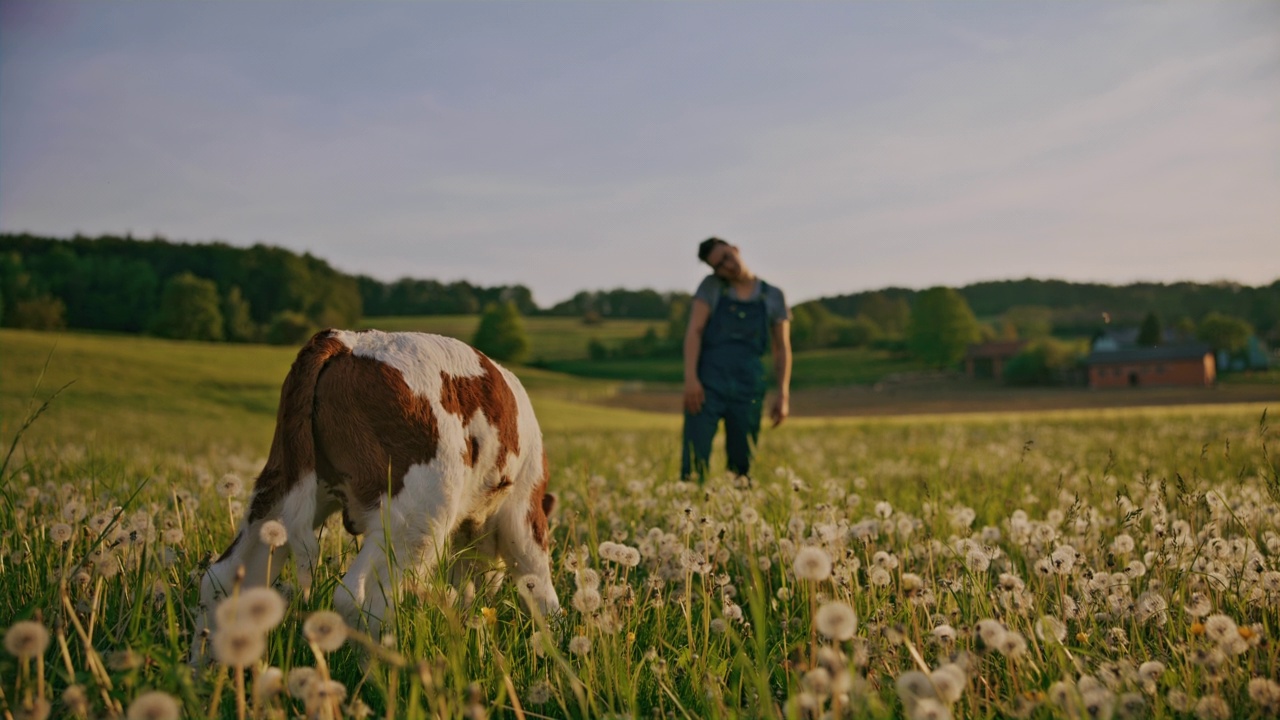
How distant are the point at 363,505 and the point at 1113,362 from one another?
79081 millimetres

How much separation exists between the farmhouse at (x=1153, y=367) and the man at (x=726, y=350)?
70593mm

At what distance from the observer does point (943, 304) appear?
9056cm

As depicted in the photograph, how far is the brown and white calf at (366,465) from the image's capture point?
2.75m

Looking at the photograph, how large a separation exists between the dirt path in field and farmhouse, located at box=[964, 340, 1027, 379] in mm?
3540

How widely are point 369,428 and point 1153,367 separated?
79.0 m

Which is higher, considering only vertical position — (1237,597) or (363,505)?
(363,505)

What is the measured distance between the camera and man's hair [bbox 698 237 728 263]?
303 inches

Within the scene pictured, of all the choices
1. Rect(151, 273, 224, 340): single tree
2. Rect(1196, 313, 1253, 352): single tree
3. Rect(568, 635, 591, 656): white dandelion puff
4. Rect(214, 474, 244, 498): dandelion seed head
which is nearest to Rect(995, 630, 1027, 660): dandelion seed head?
Rect(568, 635, 591, 656): white dandelion puff

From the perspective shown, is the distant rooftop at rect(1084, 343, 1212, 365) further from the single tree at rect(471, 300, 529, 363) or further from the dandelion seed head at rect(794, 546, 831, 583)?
the dandelion seed head at rect(794, 546, 831, 583)

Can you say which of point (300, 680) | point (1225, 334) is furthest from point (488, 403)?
point (1225, 334)

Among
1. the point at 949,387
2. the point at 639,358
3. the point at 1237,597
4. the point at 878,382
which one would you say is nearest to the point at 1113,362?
the point at 949,387

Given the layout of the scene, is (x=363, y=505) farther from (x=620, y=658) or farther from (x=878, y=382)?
(x=878, y=382)

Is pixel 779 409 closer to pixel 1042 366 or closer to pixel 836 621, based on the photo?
pixel 836 621

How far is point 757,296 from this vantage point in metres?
7.91
